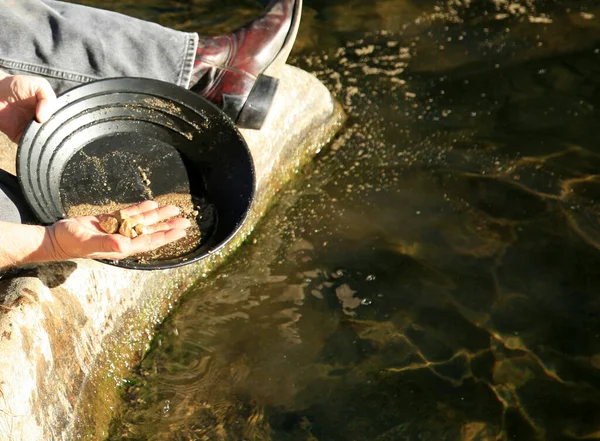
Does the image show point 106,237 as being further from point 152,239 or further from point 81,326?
point 81,326

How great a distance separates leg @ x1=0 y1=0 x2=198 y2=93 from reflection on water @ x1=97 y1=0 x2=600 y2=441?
857mm

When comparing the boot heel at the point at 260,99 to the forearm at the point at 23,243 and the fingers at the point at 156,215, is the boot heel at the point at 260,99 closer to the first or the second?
the fingers at the point at 156,215

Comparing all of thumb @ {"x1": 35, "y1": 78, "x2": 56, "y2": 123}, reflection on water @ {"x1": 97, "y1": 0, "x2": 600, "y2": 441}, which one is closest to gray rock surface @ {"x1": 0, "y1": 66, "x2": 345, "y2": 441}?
reflection on water @ {"x1": 97, "y1": 0, "x2": 600, "y2": 441}

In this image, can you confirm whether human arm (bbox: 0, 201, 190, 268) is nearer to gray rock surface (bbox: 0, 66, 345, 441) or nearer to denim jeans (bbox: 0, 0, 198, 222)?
gray rock surface (bbox: 0, 66, 345, 441)

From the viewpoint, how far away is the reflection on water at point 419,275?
255 centimetres

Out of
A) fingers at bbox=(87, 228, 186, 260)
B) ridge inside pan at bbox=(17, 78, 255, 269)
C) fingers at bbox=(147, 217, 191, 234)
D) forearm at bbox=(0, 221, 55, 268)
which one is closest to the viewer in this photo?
fingers at bbox=(87, 228, 186, 260)

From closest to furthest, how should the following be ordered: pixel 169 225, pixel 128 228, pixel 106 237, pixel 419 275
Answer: pixel 106 237 → pixel 128 228 → pixel 169 225 → pixel 419 275

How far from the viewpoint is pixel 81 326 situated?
237 centimetres

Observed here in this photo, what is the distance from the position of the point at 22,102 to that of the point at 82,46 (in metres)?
0.32

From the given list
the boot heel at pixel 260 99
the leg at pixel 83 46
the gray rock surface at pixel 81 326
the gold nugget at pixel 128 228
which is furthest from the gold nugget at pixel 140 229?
the boot heel at pixel 260 99

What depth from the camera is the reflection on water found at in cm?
255

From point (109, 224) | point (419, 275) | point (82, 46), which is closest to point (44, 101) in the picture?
point (82, 46)

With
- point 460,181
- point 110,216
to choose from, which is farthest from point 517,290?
point 110,216

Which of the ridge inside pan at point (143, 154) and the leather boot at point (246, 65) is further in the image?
the leather boot at point (246, 65)
